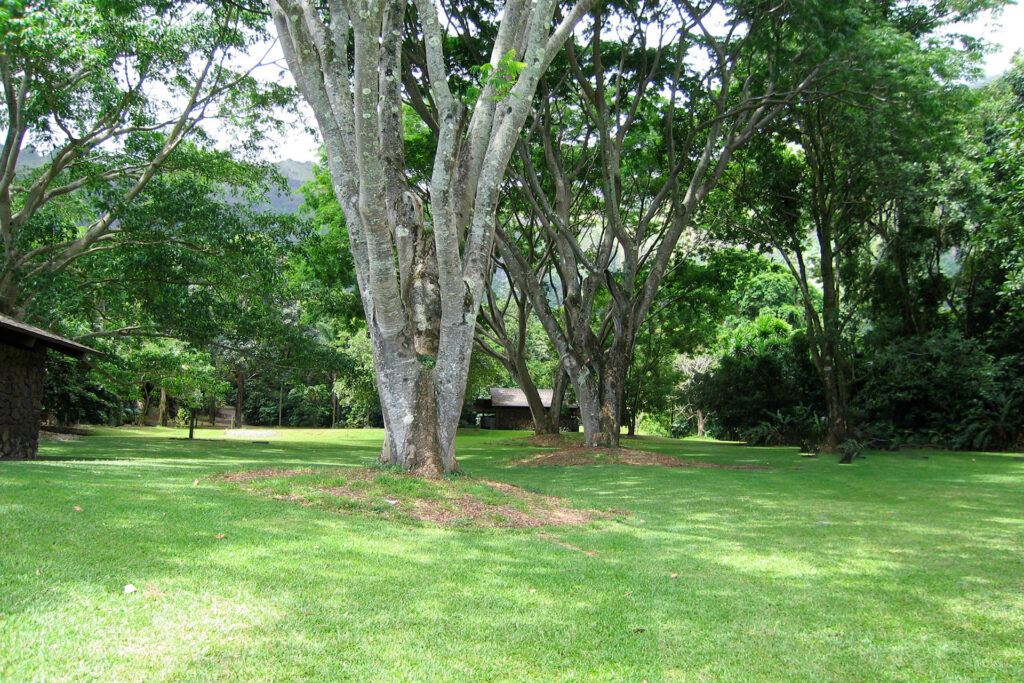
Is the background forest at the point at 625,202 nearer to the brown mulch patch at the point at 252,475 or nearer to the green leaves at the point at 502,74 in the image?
the green leaves at the point at 502,74

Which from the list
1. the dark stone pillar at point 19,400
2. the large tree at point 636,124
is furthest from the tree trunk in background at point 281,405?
the dark stone pillar at point 19,400

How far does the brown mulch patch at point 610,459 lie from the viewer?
50.0 feet

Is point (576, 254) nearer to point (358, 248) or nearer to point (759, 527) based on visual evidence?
point (358, 248)

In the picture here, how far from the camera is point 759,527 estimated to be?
297 inches

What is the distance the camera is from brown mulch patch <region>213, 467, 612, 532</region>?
7023mm

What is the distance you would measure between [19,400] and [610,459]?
11.5 m

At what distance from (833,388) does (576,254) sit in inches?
399

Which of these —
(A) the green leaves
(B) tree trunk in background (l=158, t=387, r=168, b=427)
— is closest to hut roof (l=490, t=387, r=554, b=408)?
(B) tree trunk in background (l=158, t=387, r=168, b=427)

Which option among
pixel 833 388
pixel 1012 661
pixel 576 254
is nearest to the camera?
pixel 1012 661

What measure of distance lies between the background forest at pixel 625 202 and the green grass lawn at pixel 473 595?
7.57m

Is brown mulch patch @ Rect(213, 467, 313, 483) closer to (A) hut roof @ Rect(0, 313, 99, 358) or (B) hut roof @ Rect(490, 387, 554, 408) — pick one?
(A) hut roof @ Rect(0, 313, 99, 358)

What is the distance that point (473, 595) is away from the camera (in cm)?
441

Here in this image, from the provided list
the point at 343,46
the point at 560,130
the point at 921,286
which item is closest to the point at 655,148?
the point at 560,130

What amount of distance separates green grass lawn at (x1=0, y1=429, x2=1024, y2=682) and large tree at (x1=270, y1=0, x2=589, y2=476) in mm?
2463
